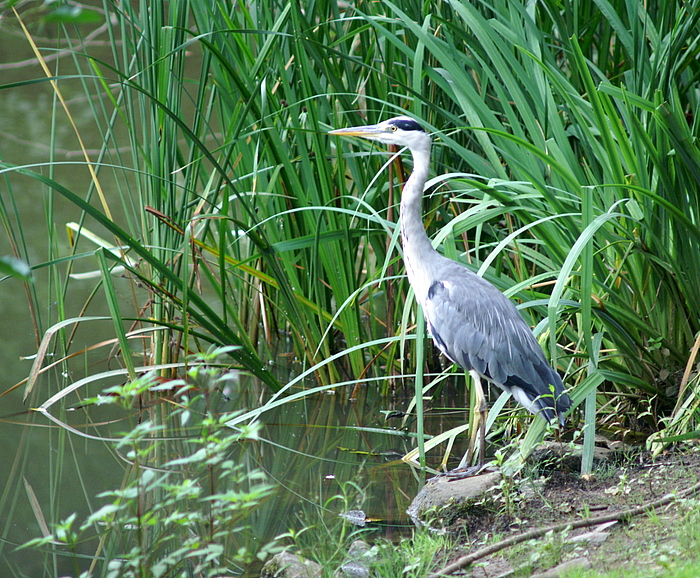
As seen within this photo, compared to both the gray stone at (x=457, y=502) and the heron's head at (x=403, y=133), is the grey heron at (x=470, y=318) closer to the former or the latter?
the heron's head at (x=403, y=133)

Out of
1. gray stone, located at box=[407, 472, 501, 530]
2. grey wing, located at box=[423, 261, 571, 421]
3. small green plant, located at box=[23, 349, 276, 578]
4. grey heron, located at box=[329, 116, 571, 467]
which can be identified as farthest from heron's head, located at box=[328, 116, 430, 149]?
gray stone, located at box=[407, 472, 501, 530]

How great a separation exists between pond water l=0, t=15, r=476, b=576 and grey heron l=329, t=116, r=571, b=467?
543 mm

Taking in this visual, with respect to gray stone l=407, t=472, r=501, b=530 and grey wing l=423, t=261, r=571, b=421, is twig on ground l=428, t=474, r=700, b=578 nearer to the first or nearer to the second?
gray stone l=407, t=472, r=501, b=530

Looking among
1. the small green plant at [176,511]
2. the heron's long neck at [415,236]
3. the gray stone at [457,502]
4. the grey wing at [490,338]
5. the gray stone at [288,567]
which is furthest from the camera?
the heron's long neck at [415,236]

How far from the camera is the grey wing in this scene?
2633 millimetres

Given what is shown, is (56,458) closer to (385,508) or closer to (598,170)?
(385,508)

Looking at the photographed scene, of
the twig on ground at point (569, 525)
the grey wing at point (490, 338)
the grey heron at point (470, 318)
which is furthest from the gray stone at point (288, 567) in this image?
the grey wing at point (490, 338)

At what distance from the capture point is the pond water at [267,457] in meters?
2.69

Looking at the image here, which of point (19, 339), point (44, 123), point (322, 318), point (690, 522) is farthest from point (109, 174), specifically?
point (690, 522)

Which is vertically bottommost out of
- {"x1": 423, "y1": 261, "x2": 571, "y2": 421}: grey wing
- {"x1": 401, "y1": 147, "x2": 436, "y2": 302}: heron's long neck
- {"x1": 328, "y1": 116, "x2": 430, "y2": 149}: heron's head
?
{"x1": 423, "y1": 261, "x2": 571, "y2": 421}: grey wing

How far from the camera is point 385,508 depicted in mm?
2732

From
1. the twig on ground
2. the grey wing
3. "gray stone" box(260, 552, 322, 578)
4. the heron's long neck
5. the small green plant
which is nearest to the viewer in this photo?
the small green plant

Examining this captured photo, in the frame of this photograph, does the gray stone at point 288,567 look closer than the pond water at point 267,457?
Yes

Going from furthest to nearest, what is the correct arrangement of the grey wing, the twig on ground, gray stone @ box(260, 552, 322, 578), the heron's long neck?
1. the heron's long neck
2. the grey wing
3. gray stone @ box(260, 552, 322, 578)
4. the twig on ground
